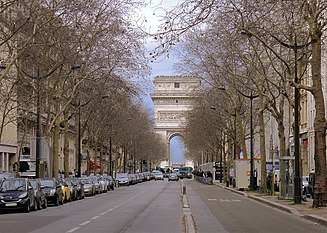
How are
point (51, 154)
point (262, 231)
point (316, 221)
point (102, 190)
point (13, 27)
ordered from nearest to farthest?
1. point (262, 231)
2. point (316, 221)
3. point (13, 27)
4. point (51, 154)
5. point (102, 190)

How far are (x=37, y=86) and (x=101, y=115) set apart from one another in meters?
31.1

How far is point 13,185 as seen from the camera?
34.0 m

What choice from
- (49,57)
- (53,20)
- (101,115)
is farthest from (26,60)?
(101,115)

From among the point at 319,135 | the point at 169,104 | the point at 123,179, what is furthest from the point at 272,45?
the point at 169,104

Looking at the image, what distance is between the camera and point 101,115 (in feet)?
263

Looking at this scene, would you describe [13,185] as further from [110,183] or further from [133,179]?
[133,179]

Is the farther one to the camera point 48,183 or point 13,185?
point 48,183

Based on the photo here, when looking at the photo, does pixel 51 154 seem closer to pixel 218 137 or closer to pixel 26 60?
pixel 26 60

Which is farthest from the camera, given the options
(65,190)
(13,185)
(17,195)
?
(65,190)

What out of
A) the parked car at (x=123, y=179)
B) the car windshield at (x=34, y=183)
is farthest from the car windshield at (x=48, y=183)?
the parked car at (x=123, y=179)

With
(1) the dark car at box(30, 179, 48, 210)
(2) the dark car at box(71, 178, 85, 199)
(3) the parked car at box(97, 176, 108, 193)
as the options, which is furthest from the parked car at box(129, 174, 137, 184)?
(1) the dark car at box(30, 179, 48, 210)

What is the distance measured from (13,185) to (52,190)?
239 inches

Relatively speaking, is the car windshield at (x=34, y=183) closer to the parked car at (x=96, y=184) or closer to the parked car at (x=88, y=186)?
the parked car at (x=88, y=186)

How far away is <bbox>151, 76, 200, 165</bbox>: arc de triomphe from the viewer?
159 meters
